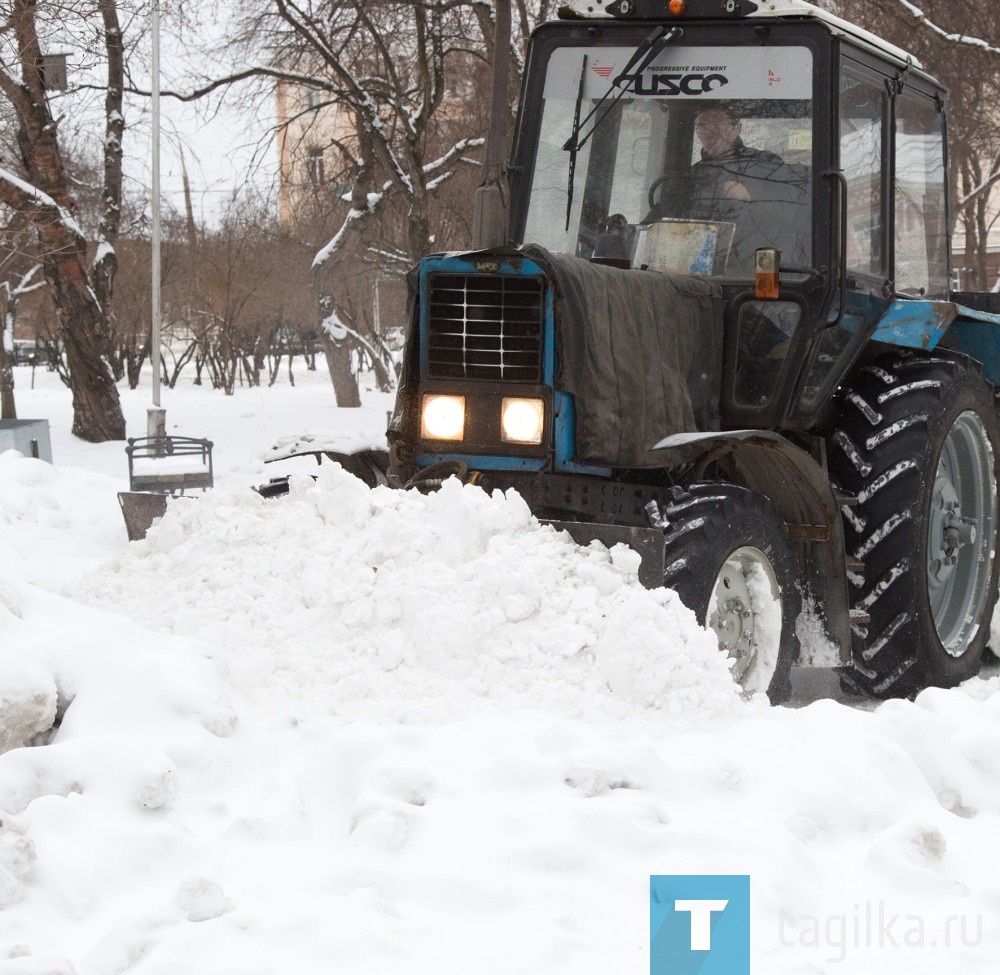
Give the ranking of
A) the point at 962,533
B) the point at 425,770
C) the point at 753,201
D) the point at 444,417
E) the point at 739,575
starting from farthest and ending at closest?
the point at 962,533, the point at 753,201, the point at 444,417, the point at 739,575, the point at 425,770

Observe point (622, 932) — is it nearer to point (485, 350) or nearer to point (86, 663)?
point (86, 663)

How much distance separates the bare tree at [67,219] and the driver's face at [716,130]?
36.8 feet

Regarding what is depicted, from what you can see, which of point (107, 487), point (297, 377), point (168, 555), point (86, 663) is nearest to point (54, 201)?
point (107, 487)

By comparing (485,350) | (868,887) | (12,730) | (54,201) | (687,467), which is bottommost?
(868,887)

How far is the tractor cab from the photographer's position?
229 inches

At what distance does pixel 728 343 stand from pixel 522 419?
3.43 feet

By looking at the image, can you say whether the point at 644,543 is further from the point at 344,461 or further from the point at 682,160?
the point at 682,160

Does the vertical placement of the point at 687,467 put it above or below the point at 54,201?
below

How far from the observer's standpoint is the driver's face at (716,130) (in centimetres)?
595

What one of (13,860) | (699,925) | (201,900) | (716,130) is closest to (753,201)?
(716,130)

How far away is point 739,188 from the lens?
19.4 ft

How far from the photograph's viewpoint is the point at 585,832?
145 inches

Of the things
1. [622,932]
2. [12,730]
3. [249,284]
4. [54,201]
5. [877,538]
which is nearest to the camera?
[622,932]

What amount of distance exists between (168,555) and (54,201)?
1353cm
